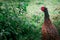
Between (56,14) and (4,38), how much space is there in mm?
3137

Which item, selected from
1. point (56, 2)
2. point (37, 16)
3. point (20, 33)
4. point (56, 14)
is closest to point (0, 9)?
point (20, 33)

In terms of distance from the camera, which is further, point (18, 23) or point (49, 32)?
point (18, 23)

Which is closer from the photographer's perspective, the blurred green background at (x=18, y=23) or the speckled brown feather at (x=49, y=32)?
the blurred green background at (x=18, y=23)

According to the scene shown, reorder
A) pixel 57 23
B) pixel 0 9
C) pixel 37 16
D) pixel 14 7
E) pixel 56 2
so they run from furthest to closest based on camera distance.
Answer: pixel 56 2 → pixel 37 16 → pixel 57 23 → pixel 14 7 → pixel 0 9

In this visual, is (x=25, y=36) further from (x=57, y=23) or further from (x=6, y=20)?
(x=57, y=23)

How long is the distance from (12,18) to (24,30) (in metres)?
0.75

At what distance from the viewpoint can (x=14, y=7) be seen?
7605mm

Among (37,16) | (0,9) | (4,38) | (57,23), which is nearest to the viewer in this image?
(4,38)

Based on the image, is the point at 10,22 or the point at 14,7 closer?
the point at 10,22

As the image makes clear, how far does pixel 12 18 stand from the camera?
274 inches

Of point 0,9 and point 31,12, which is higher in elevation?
point 0,9

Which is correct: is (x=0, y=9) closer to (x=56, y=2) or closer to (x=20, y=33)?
(x=20, y=33)

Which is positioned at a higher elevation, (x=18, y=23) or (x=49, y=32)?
(x=18, y=23)

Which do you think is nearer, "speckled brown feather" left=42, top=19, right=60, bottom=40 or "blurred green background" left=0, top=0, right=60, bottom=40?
"blurred green background" left=0, top=0, right=60, bottom=40
